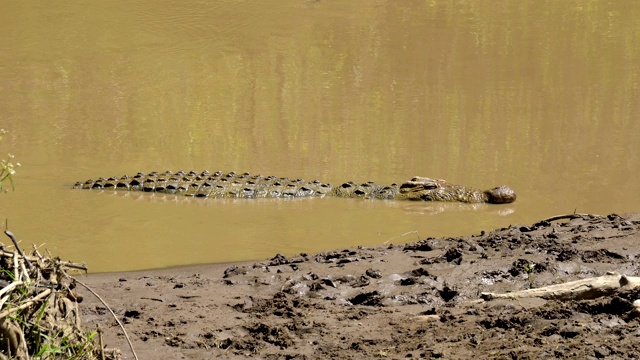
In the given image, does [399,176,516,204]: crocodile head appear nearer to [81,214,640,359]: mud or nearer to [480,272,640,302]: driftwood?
[81,214,640,359]: mud

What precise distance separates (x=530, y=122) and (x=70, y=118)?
5883 millimetres

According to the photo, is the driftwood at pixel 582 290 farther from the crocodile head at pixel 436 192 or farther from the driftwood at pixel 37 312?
the crocodile head at pixel 436 192

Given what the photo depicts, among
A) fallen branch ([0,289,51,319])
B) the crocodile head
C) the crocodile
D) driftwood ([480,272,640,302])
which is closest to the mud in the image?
driftwood ([480,272,640,302])

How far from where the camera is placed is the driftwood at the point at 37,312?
2924mm

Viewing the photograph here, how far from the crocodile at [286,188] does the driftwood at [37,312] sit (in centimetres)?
532

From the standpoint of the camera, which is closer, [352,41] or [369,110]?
[369,110]

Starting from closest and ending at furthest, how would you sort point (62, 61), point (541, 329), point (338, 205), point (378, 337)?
point (541, 329) → point (378, 337) → point (338, 205) → point (62, 61)

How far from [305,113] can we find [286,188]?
110 inches

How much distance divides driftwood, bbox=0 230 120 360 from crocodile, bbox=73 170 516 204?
17.4 ft

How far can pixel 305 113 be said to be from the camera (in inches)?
442

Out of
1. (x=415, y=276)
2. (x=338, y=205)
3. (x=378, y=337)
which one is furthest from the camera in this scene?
(x=338, y=205)

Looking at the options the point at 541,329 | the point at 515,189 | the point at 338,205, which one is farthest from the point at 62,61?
the point at 541,329

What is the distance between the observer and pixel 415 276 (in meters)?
5.44

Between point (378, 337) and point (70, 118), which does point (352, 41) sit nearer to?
point (70, 118)
